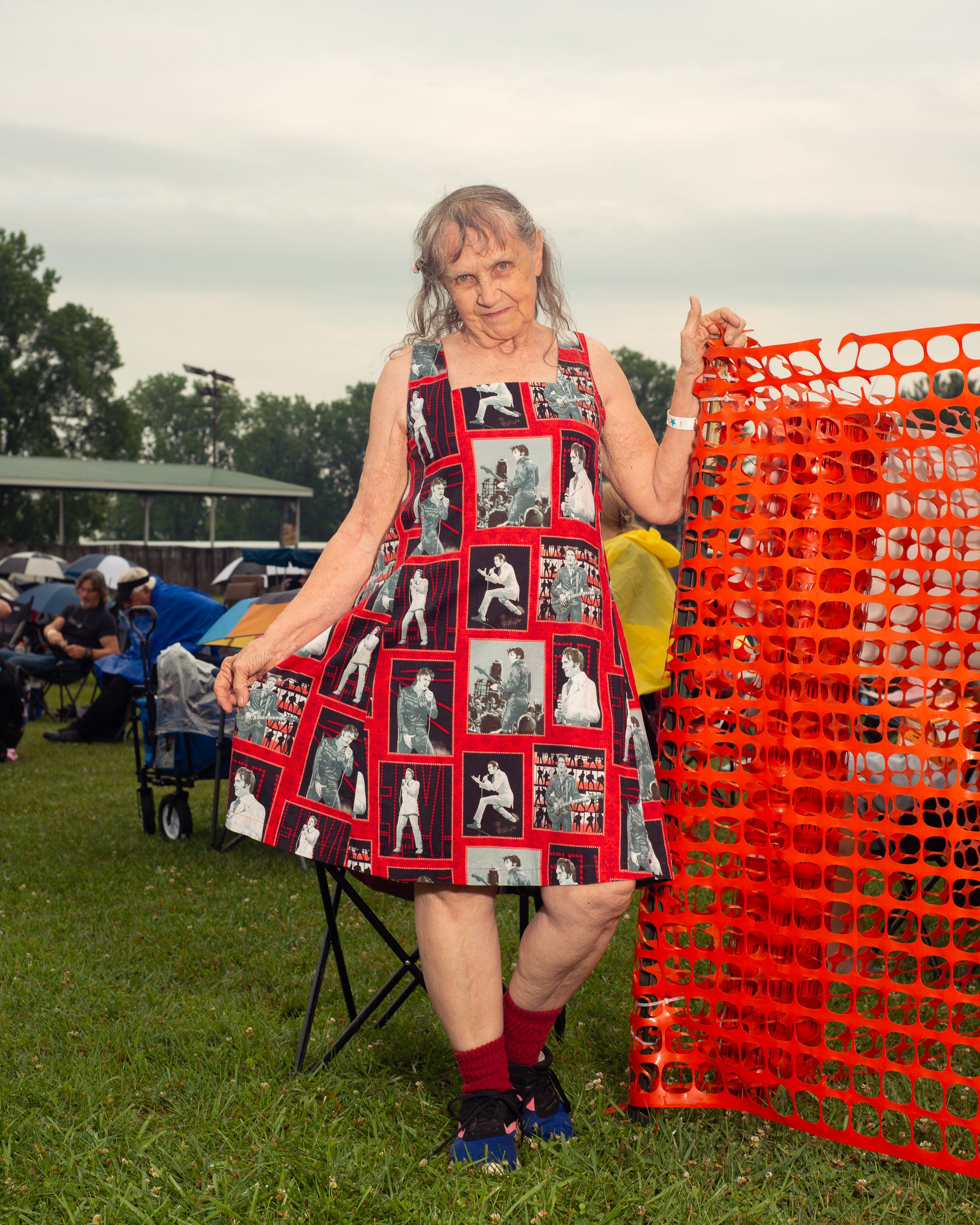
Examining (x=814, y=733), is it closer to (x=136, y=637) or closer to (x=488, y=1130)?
(x=488, y=1130)

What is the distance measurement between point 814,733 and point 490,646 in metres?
0.75

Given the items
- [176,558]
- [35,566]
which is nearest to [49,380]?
[176,558]

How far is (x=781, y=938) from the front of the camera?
2.51m

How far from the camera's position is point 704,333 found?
2.61 metres

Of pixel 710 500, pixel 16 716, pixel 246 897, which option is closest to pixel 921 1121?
pixel 710 500

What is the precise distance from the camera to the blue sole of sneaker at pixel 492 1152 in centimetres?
239

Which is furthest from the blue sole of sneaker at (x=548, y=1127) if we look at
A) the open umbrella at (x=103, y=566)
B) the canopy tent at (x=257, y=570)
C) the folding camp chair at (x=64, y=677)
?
the open umbrella at (x=103, y=566)

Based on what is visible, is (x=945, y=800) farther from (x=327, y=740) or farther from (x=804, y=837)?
(x=327, y=740)

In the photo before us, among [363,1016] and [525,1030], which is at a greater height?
[525,1030]

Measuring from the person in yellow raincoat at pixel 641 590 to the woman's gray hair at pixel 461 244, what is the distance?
9.30 feet

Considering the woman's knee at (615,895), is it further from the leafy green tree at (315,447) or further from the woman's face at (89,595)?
the leafy green tree at (315,447)

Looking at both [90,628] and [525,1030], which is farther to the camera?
[90,628]

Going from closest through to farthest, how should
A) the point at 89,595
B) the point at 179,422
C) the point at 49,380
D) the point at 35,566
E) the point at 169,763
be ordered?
the point at 169,763 < the point at 89,595 < the point at 35,566 < the point at 49,380 < the point at 179,422

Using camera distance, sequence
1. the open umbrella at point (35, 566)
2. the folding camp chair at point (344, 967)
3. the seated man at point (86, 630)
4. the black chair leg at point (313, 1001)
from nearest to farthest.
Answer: the folding camp chair at point (344, 967) → the black chair leg at point (313, 1001) → the seated man at point (86, 630) → the open umbrella at point (35, 566)
